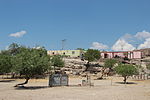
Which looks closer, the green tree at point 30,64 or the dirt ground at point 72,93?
the dirt ground at point 72,93

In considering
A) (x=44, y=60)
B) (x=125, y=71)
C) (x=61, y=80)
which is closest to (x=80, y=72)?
(x=125, y=71)

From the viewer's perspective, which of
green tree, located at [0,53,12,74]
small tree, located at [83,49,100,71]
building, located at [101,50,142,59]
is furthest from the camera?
building, located at [101,50,142,59]

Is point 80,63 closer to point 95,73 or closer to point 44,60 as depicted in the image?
point 95,73

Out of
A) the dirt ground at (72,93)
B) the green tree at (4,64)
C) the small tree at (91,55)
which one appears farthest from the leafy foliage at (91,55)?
the dirt ground at (72,93)

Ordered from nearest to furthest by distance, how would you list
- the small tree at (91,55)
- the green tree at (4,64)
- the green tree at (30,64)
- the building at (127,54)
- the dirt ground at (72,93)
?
the dirt ground at (72,93) → the green tree at (30,64) → the green tree at (4,64) → the small tree at (91,55) → the building at (127,54)

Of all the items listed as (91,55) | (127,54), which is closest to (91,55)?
(91,55)

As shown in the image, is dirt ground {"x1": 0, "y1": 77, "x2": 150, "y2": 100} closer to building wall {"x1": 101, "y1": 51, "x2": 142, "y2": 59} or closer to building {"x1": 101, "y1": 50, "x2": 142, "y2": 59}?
building {"x1": 101, "y1": 50, "x2": 142, "y2": 59}

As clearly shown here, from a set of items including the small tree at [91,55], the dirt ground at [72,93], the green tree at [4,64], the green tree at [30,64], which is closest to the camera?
the dirt ground at [72,93]

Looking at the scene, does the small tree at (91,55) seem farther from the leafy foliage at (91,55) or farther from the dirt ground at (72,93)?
the dirt ground at (72,93)

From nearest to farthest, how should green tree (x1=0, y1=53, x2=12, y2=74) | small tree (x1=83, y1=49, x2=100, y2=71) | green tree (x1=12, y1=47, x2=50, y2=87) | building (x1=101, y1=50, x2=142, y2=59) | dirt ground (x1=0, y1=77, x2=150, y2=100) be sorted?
1. dirt ground (x1=0, y1=77, x2=150, y2=100)
2. green tree (x1=12, y1=47, x2=50, y2=87)
3. green tree (x1=0, y1=53, x2=12, y2=74)
4. small tree (x1=83, y1=49, x2=100, y2=71)
5. building (x1=101, y1=50, x2=142, y2=59)

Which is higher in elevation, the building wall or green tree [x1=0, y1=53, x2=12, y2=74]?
the building wall

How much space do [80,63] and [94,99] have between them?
64922 mm

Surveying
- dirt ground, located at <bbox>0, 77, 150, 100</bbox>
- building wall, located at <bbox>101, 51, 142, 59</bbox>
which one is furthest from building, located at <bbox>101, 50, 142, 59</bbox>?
dirt ground, located at <bbox>0, 77, 150, 100</bbox>

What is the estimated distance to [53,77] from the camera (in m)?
40.6
